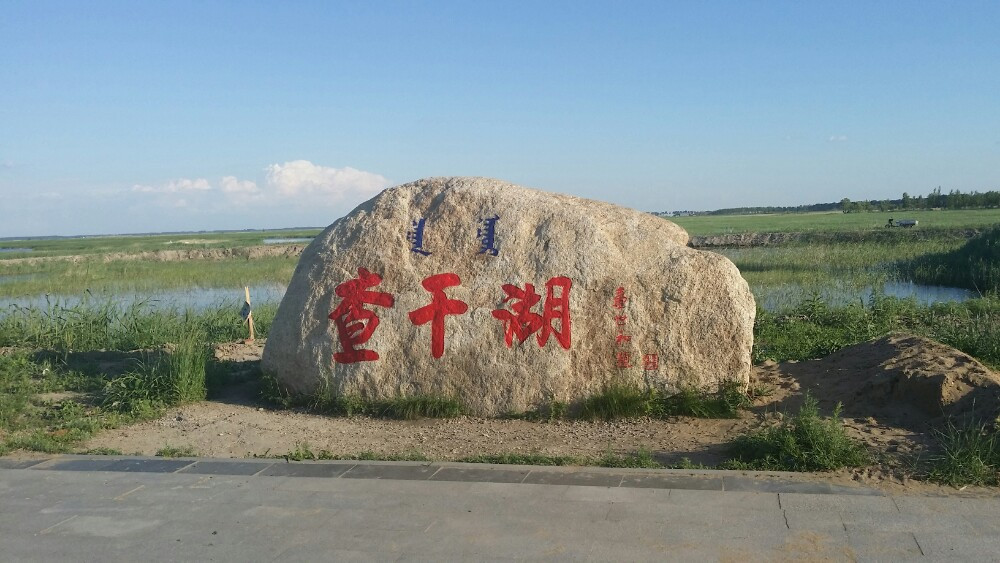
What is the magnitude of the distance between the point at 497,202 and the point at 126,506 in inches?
142

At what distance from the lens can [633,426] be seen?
19.3ft

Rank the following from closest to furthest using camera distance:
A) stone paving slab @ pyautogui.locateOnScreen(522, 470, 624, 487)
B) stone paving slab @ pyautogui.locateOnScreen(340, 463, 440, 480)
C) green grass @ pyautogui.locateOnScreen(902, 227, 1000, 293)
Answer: stone paving slab @ pyautogui.locateOnScreen(522, 470, 624, 487) < stone paving slab @ pyautogui.locateOnScreen(340, 463, 440, 480) < green grass @ pyautogui.locateOnScreen(902, 227, 1000, 293)

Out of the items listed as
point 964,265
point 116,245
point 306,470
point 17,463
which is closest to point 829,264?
point 964,265

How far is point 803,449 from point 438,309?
9.64 feet

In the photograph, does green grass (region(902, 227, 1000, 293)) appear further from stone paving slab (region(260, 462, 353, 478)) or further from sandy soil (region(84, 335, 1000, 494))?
stone paving slab (region(260, 462, 353, 478))

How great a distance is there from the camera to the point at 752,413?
608cm

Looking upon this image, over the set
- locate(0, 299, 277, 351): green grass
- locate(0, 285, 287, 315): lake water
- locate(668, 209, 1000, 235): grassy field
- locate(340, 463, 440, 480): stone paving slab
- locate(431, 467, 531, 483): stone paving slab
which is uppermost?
locate(668, 209, 1000, 235): grassy field

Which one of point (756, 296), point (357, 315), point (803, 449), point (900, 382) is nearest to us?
point (803, 449)

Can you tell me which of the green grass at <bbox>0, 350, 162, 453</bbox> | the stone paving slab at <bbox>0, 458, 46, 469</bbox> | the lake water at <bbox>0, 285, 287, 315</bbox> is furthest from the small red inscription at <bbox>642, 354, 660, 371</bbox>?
the lake water at <bbox>0, 285, 287, 315</bbox>

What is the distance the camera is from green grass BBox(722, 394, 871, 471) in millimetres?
4473

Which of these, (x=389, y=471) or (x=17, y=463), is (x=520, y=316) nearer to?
(x=389, y=471)

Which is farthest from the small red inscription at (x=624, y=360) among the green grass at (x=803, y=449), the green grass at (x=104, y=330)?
the green grass at (x=104, y=330)

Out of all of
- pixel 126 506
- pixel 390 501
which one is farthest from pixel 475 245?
pixel 126 506

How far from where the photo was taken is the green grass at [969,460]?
4.16 metres
